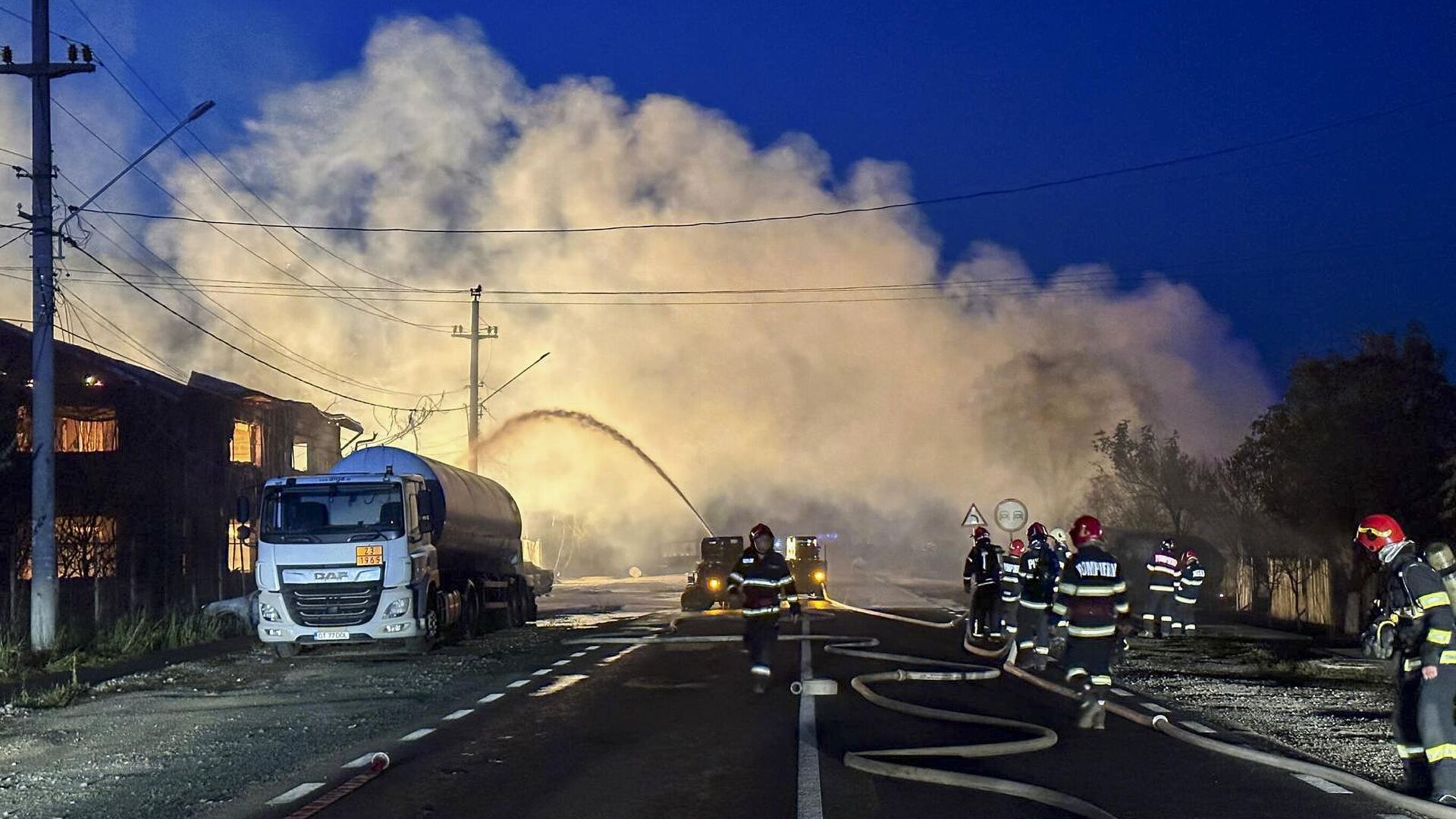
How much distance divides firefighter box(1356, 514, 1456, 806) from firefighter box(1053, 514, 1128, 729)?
3.13 m

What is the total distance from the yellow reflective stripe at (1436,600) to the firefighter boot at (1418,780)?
90 cm

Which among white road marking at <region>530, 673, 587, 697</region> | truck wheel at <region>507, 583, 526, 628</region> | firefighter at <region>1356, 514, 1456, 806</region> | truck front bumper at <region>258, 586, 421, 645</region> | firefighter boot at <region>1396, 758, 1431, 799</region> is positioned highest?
firefighter at <region>1356, 514, 1456, 806</region>

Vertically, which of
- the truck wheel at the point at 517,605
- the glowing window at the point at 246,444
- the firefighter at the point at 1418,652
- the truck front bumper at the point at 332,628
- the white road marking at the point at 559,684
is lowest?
the truck wheel at the point at 517,605

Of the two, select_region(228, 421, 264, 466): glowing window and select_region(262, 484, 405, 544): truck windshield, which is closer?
select_region(262, 484, 405, 544): truck windshield

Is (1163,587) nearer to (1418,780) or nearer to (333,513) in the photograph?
(333,513)

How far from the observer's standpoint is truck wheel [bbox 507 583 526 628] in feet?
103

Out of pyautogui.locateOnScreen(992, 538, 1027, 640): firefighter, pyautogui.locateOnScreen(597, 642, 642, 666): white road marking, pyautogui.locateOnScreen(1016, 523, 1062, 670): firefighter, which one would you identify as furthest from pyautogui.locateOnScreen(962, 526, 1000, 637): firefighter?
pyautogui.locateOnScreen(597, 642, 642, 666): white road marking

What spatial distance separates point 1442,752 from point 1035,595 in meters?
8.86

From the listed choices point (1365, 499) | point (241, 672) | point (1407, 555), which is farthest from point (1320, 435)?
point (1407, 555)

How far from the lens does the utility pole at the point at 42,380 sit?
20.8 meters

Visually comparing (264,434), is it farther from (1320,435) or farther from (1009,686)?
(1009,686)

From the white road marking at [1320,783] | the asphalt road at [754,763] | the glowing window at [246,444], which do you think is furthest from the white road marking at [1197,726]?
the glowing window at [246,444]

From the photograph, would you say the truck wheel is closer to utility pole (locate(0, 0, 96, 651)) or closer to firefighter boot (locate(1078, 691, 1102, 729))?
utility pole (locate(0, 0, 96, 651))

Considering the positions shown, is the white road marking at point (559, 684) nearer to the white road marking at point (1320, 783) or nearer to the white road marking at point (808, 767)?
the white road marking at point (808, 767)
